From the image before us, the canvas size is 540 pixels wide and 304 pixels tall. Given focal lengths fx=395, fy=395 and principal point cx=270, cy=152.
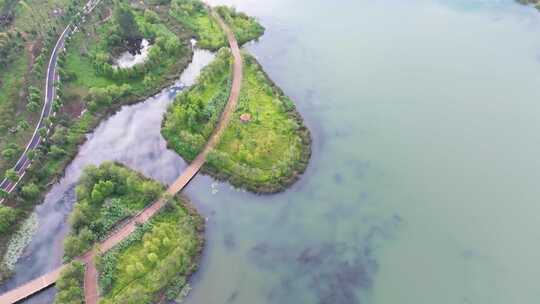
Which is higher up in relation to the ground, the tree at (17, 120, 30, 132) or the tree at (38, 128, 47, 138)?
the tree at (17, 120, 30, 132)

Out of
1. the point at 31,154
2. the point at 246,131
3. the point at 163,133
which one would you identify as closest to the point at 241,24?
the point at 246,131

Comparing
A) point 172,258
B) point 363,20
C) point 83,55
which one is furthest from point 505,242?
A: point 83,55

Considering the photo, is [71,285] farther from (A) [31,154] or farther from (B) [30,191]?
(A) [31,154]

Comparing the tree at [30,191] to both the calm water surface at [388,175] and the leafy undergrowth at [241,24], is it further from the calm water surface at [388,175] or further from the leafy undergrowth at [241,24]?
the leafy undergrowth at [241,24]

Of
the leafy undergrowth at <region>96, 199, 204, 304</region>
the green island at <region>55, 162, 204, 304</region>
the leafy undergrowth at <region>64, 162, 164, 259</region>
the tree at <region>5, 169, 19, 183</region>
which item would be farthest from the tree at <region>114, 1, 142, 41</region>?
the leafy undergrowth at <region>96, 199, 204, 304</region>

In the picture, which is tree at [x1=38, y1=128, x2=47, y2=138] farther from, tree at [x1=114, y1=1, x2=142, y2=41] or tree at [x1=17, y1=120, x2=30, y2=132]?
tree at [x1=114, y1=1, x2=142, y2=41]

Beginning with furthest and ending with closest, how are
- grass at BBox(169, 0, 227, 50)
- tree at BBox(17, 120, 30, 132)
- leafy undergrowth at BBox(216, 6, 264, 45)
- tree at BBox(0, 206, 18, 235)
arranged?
1. leafy undergrowth at BBox(216, 6, 264, 45)
2. grass at BBox(169, 0, 227, 50)
3. tree at BBox(17, 120, 30, 132)
4. tree at BBox(0, 206, 18, 235)
